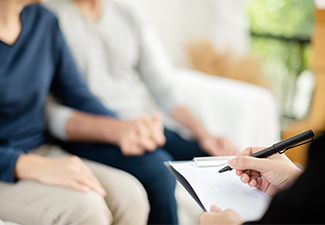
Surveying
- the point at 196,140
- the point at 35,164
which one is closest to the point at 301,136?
the point at 35,164

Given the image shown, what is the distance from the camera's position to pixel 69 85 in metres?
0.91

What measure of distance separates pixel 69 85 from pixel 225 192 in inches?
24.8

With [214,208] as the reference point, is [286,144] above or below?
above

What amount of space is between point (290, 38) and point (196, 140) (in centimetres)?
200

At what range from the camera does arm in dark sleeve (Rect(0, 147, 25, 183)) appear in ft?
2.01

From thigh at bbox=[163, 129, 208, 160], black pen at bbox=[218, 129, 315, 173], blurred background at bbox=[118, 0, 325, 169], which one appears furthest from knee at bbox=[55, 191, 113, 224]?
blurred background at bbox=[118, 0, 325, 169]

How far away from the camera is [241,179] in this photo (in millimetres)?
495

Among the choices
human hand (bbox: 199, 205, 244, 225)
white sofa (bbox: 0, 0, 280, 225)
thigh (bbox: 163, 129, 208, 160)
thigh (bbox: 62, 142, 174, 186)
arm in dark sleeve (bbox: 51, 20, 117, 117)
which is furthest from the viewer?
white sofa (bbox: 0, 0, 280, 225)

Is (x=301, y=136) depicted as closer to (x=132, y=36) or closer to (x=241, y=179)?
(x=241, y=179)

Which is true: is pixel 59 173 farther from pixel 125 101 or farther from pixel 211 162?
pixel 125 101

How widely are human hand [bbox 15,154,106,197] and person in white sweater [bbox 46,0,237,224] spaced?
17 centimetres

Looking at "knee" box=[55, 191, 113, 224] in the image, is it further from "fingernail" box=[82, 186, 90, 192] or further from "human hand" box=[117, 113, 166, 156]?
"human hand" box=[117, 113, 166, 156]

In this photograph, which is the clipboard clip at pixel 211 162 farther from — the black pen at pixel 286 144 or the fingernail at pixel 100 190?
the fingernail at pixel 100 190

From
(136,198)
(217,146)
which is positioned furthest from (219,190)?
(217,146)
